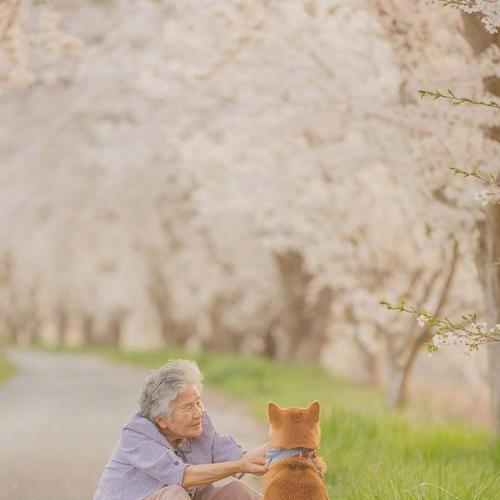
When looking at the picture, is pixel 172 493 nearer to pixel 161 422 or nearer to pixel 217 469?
pixel 217 469

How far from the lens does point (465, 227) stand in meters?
9.77

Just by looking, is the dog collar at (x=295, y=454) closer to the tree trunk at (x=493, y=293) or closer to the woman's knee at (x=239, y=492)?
the woman's knee at (x=239, y=492)

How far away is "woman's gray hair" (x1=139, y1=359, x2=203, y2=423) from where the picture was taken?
532cm

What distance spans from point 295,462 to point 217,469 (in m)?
0.65

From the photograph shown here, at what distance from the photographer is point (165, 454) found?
5262mm

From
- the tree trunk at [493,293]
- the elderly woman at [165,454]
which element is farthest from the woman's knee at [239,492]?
the tree trunk at [493,293]

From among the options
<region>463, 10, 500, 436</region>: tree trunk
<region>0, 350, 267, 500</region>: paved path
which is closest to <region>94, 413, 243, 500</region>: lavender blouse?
<region>0, 350, 267, 500</region>: paved path

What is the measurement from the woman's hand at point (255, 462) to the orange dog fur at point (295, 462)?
324 millimetres

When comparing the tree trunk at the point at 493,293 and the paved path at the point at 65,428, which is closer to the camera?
the paved path at the point at 65,428

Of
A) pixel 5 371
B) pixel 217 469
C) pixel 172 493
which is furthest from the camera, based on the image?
pixel 5 371

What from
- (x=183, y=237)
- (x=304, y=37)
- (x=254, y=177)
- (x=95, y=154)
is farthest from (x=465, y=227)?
(x=183, y=237)

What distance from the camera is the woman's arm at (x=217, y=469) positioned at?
17.2 feet

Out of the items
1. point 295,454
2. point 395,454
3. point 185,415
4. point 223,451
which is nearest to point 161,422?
point 185,415

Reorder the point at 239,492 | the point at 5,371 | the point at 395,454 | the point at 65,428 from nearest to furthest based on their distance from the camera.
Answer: the point at 239,492 < the point at 395,454 < the point at 65,428 < the point at 5,371
